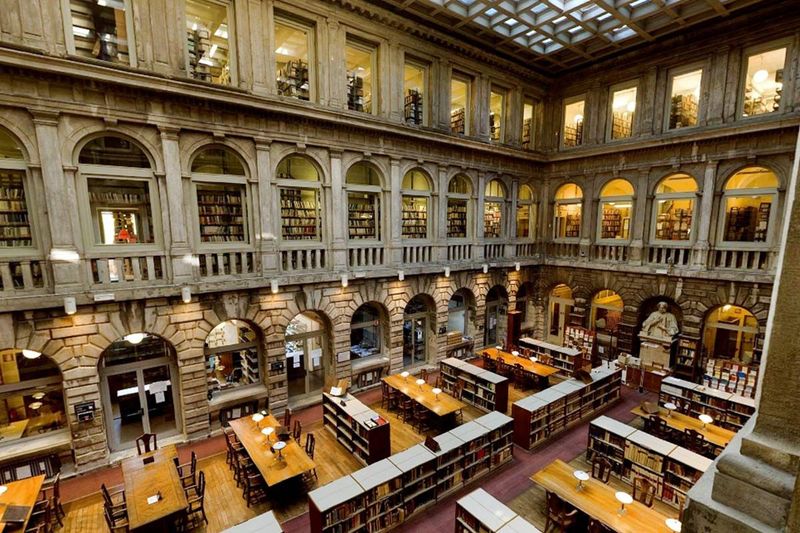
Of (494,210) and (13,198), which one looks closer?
(13,198)

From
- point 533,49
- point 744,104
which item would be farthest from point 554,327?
point 533,49

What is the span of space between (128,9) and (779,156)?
53.5 ft

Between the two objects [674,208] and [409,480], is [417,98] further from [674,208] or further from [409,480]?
[409,480]

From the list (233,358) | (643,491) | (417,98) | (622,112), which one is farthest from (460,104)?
(643,491)

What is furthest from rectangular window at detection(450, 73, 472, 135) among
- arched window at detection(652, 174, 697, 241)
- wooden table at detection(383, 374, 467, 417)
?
wooden table at detection(383, 374, 467, 417)

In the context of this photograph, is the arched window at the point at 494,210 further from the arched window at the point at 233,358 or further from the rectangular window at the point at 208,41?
the rectangular window at the point at 208,41

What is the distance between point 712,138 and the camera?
1116cm

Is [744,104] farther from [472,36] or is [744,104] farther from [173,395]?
[173,395]

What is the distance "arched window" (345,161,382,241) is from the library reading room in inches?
2.9

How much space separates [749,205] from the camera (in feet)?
36.2

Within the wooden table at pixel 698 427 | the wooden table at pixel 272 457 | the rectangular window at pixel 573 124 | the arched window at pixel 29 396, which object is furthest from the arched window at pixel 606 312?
the arched window at pixel 29 396

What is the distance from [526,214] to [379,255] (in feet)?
24.6

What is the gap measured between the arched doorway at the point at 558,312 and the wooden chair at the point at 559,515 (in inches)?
395

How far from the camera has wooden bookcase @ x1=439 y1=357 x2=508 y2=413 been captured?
32.4 ft
